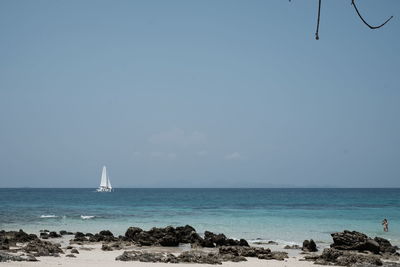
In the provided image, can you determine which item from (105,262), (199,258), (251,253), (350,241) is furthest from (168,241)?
(350,241)

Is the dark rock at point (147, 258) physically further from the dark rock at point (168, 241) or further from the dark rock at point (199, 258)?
the dark rock at point (168, 241)

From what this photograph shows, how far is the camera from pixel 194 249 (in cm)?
2148

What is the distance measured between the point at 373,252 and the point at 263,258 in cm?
506

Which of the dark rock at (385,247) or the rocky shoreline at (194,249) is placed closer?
the rocky shoreline at (194,249)

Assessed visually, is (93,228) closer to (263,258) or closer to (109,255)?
(109,255)

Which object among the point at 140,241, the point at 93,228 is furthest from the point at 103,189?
the point at 140,241

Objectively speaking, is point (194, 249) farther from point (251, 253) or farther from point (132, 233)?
point (132, 233)

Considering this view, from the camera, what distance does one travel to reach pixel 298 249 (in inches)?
849

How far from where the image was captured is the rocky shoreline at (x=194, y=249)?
16547 mm

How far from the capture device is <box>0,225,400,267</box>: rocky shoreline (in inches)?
651

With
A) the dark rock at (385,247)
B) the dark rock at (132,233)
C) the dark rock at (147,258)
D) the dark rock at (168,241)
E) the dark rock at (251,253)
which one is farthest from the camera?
the dark rock at (132,233)

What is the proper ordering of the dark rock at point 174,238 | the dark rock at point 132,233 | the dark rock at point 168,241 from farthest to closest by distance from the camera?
the dark rock at point 132,233 → the dark rock at point 168,241 → the dark rock at point 174,238

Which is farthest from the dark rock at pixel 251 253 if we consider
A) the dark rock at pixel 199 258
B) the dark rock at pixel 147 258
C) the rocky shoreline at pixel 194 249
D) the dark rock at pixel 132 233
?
the dark rock at pixel 132 233

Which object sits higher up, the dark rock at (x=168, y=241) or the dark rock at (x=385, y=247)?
the dark rock at (x=385, y=247)
